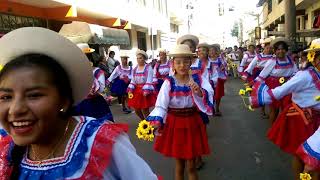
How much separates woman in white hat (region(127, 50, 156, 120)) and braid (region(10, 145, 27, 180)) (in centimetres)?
736

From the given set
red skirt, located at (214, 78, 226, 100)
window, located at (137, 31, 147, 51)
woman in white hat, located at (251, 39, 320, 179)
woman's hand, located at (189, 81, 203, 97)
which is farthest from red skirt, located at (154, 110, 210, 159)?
window, located at (137, 31, 147, 51)

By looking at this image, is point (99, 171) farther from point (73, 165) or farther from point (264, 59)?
point (264, 59)

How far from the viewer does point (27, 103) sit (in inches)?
67.2

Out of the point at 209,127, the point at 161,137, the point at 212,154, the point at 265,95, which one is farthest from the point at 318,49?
the point at 209,127

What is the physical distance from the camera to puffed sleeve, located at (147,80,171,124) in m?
4.50

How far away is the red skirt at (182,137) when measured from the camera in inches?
193

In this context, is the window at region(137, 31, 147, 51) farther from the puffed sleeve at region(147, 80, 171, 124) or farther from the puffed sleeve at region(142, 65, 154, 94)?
the puffed sleeve at region(147, 80, 171, 124)

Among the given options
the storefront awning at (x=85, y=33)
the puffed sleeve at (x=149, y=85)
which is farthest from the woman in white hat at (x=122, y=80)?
the storefront awning at (x=85, y=33)

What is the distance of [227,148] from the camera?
7.59 metres

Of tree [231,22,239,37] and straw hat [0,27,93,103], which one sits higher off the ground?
tree [231,22,239,37]

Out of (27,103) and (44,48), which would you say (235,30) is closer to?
(44,48)

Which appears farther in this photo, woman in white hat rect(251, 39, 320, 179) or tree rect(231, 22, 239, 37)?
tree rect(231, 22, 239, 37)

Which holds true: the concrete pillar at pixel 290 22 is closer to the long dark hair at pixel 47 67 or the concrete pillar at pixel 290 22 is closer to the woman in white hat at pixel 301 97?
the woman in white hat at pixel 301 97

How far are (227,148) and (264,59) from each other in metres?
4.28
